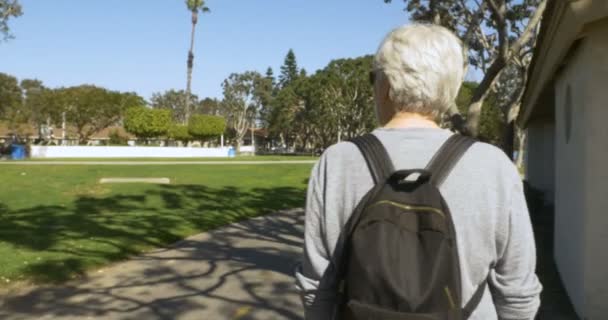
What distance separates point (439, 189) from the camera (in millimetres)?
1704

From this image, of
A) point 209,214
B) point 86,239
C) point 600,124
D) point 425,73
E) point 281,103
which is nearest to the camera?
point 425,73

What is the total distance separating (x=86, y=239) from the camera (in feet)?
31.4

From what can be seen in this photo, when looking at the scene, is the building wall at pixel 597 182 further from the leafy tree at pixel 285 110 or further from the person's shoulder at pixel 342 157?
the leafy tree at pixel 285 110

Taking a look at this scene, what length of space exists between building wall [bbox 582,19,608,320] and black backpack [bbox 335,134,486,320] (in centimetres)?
376

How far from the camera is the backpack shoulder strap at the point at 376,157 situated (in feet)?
5.72

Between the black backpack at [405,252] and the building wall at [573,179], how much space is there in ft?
12.8

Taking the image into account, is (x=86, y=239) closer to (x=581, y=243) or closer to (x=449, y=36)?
(x=581, y=243)

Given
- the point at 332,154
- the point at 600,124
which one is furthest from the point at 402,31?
the point at 600,124

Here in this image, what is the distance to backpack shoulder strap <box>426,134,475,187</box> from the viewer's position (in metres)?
1.70

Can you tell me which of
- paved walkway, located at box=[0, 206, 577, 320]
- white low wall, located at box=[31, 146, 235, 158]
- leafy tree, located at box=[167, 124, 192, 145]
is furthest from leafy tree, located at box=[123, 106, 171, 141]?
paved walkway, located at box=[0, 206, 577, 320]

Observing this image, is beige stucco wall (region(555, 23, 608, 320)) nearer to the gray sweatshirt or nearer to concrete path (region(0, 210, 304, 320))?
concrete path (region(0, 210, 304, 320))

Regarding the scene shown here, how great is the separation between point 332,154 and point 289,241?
320 inches

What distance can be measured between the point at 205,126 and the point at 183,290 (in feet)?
196

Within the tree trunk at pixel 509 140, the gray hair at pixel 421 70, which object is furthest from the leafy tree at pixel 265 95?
the gray hair at pixel 421 70
